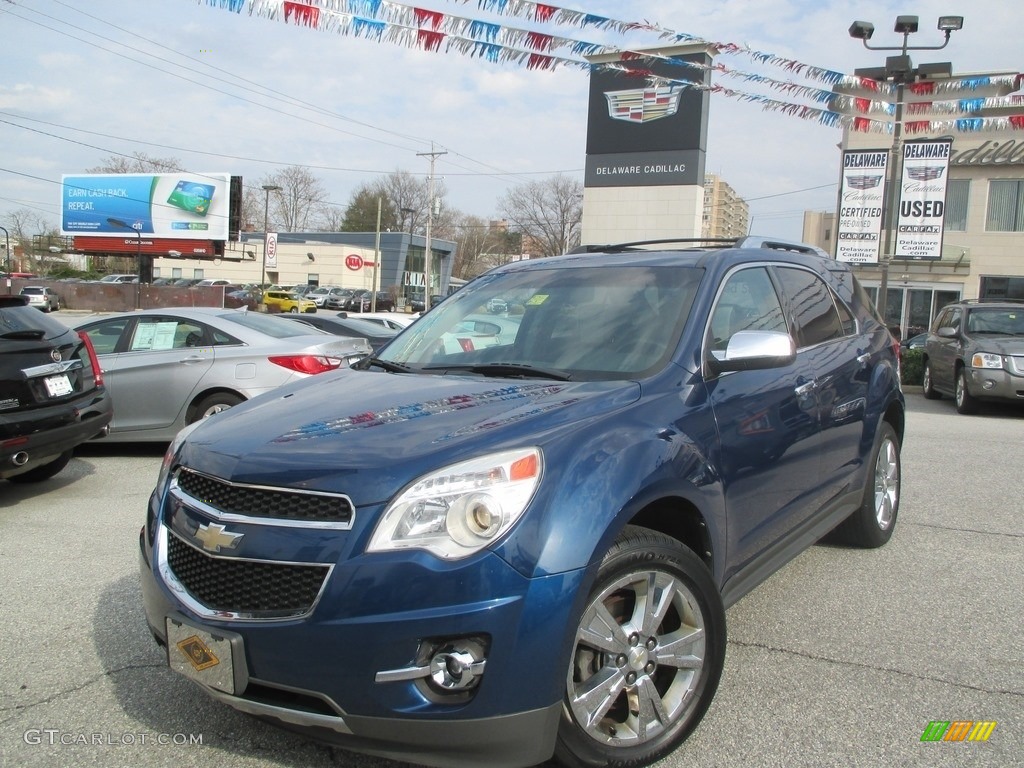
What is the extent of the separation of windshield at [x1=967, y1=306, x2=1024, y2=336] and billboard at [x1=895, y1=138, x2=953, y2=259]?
22.1 ft

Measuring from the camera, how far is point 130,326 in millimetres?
8453

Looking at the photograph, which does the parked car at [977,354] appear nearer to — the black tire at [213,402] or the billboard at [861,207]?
the billboard at [861,207]

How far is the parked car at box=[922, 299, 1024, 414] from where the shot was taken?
11508 millimetres

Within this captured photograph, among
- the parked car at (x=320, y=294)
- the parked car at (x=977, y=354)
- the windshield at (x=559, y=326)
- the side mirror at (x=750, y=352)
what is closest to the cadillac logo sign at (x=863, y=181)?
the parked car at (x=977, y=354)

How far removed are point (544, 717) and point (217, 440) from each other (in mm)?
1428

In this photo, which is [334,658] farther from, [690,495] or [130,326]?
[130,326]

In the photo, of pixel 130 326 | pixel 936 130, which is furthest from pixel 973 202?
pixel 130 326

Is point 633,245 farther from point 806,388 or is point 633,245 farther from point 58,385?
point 58,385

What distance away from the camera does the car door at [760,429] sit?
128 inches

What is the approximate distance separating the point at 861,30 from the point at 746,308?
1267 centimetres

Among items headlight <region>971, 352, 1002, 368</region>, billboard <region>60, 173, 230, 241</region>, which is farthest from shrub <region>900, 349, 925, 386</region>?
billboard <region>60, 173, 230, 241</region>

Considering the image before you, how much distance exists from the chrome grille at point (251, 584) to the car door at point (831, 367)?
8.30ft

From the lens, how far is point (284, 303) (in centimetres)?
4853

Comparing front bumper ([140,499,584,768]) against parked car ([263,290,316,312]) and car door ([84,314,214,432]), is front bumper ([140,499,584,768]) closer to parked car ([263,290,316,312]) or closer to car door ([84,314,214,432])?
car door ([84,314,214,432])
